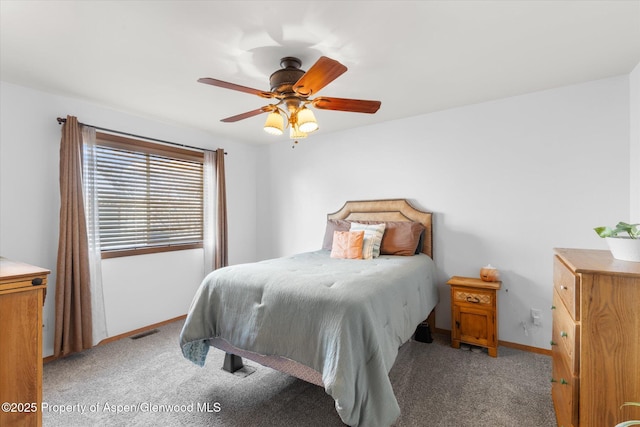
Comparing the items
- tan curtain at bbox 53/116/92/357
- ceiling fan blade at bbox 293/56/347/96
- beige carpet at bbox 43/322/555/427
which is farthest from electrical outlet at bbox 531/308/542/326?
tan curtain at bbox 53/116/92/357

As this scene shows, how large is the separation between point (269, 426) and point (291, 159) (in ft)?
11.1

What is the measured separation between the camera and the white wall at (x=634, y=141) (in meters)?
2.17

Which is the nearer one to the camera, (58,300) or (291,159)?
(58,300)

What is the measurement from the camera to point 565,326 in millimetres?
1428

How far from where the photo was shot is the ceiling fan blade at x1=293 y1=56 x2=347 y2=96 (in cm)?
150

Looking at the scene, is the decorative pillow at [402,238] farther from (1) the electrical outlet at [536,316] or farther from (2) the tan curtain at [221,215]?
(2) the tan curtain at [221,215]

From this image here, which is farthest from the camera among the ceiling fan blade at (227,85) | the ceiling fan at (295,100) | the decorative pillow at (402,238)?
the decorative pillow at (402,238)

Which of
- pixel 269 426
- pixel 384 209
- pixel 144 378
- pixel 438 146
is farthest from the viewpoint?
pixel 384 209

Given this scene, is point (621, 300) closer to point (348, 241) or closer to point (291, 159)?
point (348, 241)

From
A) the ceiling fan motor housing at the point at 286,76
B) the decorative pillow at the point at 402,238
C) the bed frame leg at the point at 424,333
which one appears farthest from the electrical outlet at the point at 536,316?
the ceiling fan motor housing at the point at 286,76

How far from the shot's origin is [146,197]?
3314mm

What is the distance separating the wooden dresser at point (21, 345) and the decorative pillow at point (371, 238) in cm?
235

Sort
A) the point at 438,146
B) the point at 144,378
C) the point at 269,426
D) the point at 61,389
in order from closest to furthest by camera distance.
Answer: the point at 269,426, the point at 61,389, the point at 144,378, the point at 438,146

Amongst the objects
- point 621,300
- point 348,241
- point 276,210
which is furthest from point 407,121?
point 621,300
